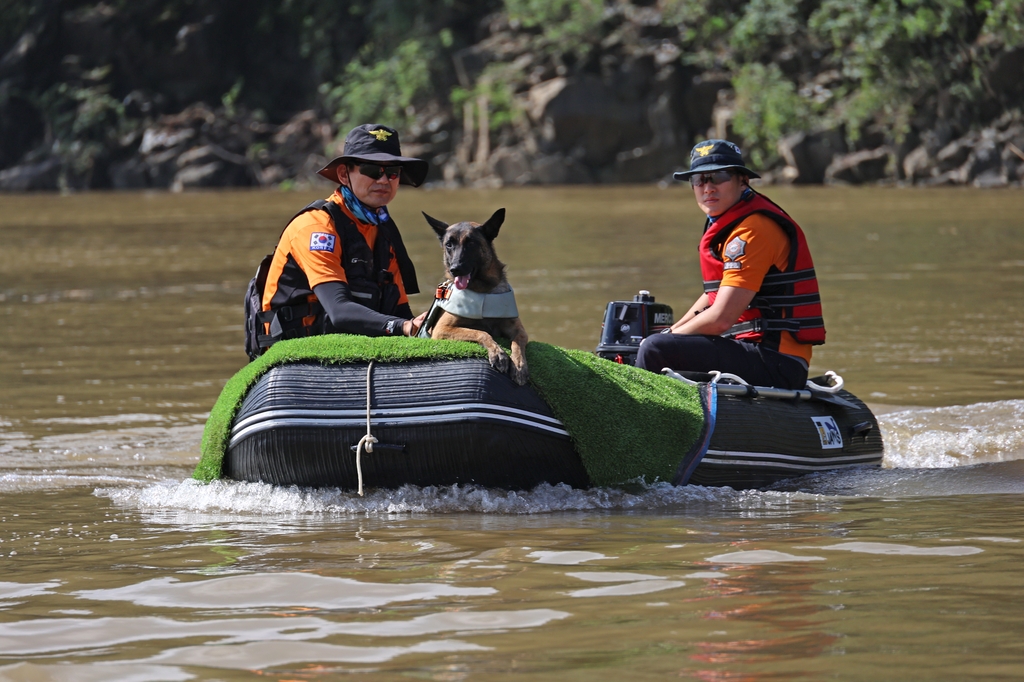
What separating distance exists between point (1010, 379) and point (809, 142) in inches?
977

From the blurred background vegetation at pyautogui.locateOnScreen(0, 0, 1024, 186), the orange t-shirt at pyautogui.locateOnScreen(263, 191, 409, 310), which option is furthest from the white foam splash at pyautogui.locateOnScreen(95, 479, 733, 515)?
the blurred background vegetation at pyautogui.locateOnScreen(0, 0, 1024, 186)

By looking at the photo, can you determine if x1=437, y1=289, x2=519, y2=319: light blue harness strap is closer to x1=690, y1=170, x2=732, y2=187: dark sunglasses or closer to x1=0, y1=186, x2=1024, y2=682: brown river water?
x1=0, y1=186, x2=1024, y2=682: brown river water

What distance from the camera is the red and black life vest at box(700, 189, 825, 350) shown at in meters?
5.98

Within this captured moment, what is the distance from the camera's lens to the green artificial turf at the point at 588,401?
5.25 metres

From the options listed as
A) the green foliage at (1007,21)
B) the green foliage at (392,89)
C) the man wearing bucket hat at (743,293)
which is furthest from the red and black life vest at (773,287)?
the green foliage at (392,89)

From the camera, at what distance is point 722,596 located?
12.3ft

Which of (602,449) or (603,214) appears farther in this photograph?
(603,214)

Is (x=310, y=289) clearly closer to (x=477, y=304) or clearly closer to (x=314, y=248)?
(x=314, y=248)

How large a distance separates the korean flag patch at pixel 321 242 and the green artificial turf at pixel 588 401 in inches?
16.6

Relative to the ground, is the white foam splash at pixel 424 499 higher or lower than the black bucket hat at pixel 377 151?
lower

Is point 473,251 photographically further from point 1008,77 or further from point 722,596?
point 1008,77

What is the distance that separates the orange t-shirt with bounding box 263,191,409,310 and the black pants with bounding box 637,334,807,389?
54.9 inches

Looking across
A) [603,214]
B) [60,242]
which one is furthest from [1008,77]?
[60,242]

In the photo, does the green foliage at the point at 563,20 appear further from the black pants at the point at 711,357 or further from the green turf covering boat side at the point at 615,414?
the green turf covering boat side at the point at 615,414
